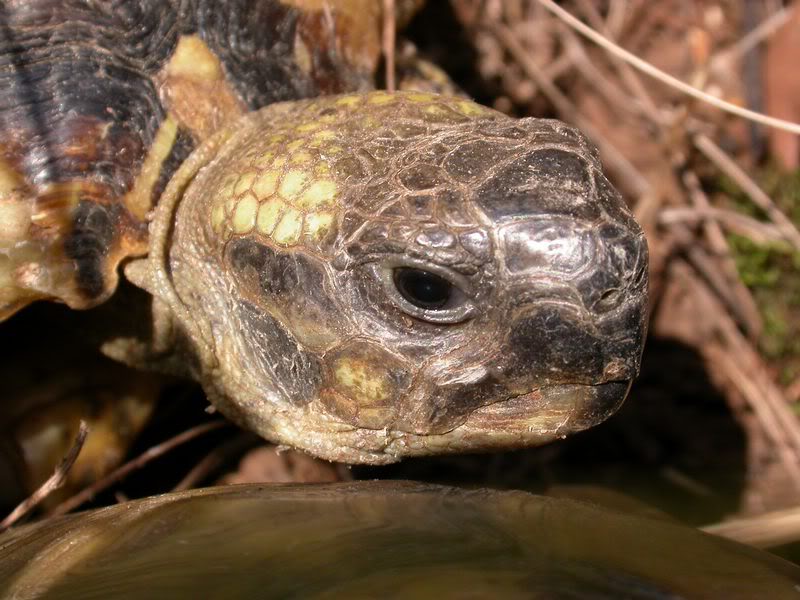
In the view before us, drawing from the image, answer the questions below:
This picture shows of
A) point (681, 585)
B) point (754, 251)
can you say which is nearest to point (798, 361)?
point (754, 251)

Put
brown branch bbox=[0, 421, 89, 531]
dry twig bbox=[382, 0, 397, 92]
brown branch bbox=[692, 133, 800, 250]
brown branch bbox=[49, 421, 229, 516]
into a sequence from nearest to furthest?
brown branch bbox=[0, 421, 89, 531], brown branch bbox=[49, 421, 229, 516], dry twig bbox=[382, 0, 397, 92], brown branch bbox=[692, 133, 800, 250]

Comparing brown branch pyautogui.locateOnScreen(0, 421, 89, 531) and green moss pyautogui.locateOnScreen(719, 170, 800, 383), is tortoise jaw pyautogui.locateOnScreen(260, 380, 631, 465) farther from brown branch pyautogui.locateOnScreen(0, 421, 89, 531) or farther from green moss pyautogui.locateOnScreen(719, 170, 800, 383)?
green moss pyautogui.locateOnScreen(719, 170, 800, 383)

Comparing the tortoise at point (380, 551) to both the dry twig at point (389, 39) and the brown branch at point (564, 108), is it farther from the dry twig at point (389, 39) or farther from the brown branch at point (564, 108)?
the brown branch at point (564, 108)

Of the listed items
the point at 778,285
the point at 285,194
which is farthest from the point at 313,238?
the point at 778,285

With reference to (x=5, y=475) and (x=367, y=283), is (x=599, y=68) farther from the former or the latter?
(x=5, y=475)

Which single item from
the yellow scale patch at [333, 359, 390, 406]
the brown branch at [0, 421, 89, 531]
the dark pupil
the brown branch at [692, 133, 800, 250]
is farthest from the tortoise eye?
the brown branch at [692, 133, 800, 250]

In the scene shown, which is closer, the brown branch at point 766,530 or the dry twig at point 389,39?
the brown branch at point 766,530

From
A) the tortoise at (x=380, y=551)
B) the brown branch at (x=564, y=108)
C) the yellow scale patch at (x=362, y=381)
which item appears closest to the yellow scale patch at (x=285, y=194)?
the yellow scale patch at (x=362, y=381)

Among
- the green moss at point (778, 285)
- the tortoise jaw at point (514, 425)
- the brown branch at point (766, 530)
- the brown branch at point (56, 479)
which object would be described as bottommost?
the green moss at point (778, 285)
